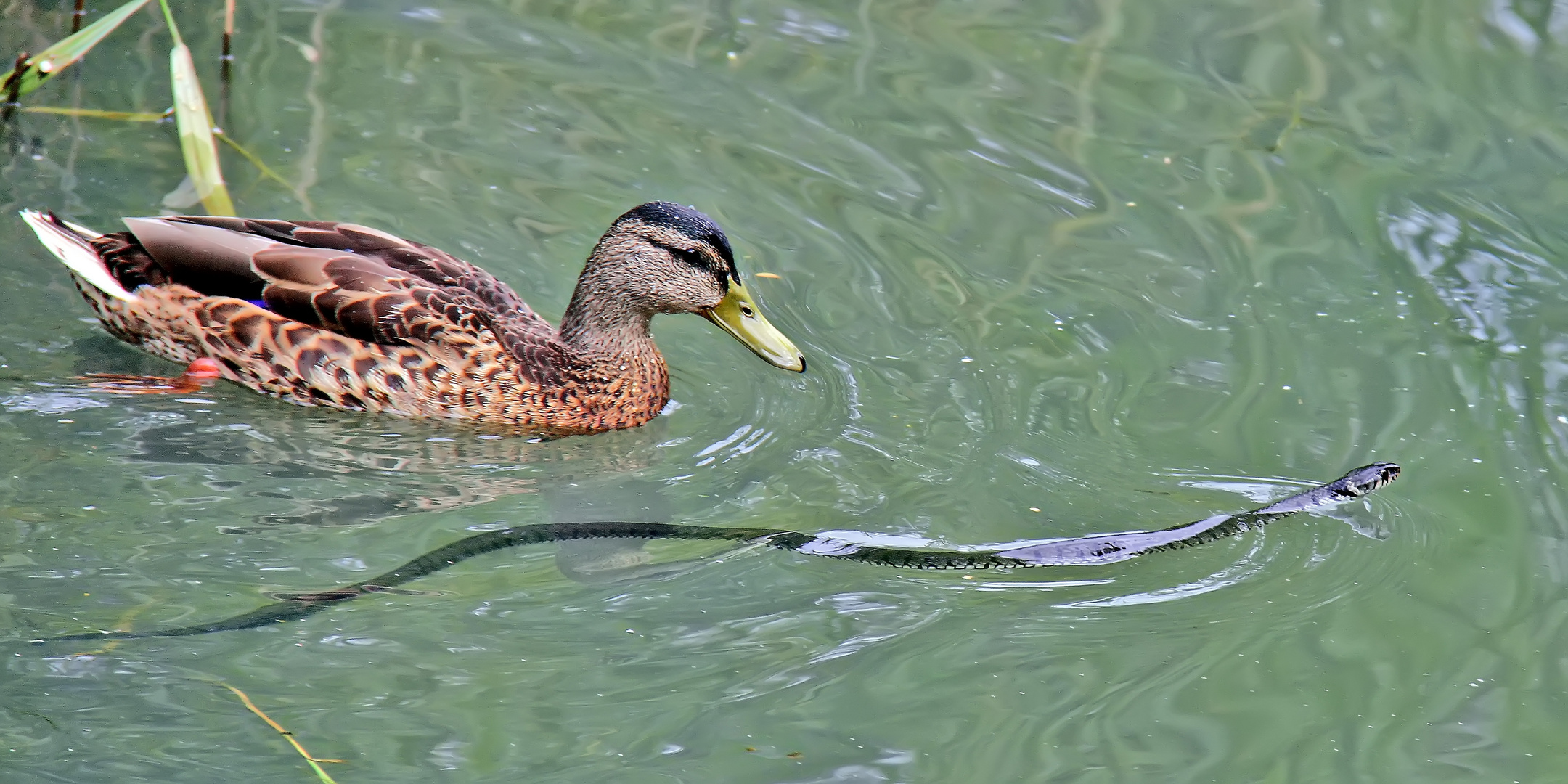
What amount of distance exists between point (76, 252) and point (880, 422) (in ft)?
9.59

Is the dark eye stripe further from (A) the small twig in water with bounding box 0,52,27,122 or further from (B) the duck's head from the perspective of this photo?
(A) the small twig in water with bounding box 0,52,27,122

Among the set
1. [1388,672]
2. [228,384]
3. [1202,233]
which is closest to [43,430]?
[228,384]

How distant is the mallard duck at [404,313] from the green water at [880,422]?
0.15 m

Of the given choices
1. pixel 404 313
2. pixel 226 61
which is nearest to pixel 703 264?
pixel 404 313

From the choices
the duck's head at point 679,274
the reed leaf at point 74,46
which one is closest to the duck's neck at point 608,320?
the duck's head at point 679,274

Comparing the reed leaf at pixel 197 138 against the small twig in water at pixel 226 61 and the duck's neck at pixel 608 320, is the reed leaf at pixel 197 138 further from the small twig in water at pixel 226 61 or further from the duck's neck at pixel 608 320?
the duck's neck at pixel 608 320

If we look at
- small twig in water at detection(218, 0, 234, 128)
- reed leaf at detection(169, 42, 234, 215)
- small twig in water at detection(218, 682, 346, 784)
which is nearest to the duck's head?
reed leaf at detection(169, 42, 234, 215)

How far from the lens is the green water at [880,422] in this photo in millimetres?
4082

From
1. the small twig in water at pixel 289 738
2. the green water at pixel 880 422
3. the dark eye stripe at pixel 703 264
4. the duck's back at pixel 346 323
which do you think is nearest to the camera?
the small twig in water at pixel 289 738

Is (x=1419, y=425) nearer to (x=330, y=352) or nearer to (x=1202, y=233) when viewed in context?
(x=1202, y=233)

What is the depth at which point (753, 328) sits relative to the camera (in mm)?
5570

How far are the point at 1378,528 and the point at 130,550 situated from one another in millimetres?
3825

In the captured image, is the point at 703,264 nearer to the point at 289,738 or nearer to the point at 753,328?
the point at 753,328

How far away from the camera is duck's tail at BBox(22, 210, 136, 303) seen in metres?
5.57
